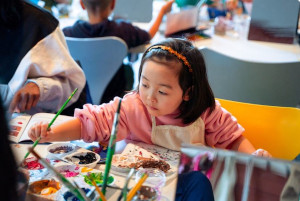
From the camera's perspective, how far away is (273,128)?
1.22 m

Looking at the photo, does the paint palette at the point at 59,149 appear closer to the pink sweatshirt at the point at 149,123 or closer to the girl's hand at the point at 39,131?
the girl's hand at the point at 39,131

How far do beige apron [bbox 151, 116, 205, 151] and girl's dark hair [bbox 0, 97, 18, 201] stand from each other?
2.59ft

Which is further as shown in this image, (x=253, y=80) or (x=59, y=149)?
(x=253, y=80)

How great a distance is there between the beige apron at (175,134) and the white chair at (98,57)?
97 centimetres

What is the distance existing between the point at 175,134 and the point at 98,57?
1.07m

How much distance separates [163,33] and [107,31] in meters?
0.56

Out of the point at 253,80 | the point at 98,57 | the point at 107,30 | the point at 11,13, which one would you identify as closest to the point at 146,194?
the point at 11,13

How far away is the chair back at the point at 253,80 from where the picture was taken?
1637mm

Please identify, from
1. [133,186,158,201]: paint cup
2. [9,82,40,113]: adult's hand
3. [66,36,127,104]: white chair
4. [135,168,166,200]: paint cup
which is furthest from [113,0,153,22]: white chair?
[133,186,158,201]: paint cup

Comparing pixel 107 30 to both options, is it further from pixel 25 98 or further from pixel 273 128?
pixel 273 128

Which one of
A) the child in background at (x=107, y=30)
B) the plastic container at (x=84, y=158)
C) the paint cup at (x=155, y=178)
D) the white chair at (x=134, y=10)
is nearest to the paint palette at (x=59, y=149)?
the plastic container at (x=84, y=158)

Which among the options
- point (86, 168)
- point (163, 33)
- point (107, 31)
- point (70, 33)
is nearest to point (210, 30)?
point (163, 33)

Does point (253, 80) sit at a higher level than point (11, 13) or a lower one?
lower

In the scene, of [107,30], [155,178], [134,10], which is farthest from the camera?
[134,10]
